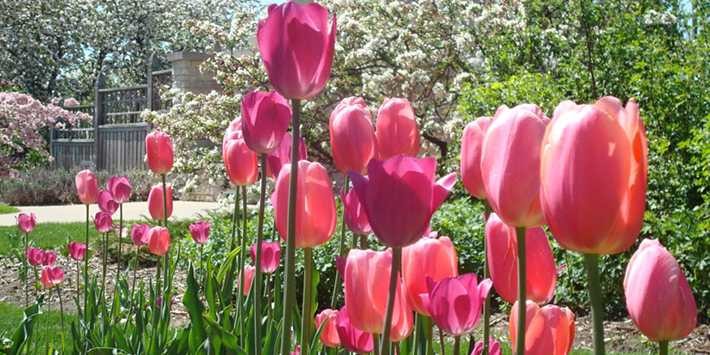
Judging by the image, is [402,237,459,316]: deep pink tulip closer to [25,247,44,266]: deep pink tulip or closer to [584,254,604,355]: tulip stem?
[584,254,604,355]: tulip stem

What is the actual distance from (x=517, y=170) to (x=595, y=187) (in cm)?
13

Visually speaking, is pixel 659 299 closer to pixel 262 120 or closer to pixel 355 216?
pixel 355 216

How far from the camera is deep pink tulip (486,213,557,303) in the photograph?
1.01 m

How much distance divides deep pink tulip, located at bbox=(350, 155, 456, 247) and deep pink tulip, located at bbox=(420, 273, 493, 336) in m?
0.10

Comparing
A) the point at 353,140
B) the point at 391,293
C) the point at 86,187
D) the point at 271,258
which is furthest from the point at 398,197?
the point at 86,187

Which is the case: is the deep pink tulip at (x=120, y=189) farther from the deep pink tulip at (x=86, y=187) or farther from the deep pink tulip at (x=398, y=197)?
the deep pink tulip at (x=398, y=197)

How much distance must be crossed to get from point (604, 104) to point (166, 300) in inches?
80.9

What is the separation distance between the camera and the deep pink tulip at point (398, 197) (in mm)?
899

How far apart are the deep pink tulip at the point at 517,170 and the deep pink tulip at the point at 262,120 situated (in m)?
0.58

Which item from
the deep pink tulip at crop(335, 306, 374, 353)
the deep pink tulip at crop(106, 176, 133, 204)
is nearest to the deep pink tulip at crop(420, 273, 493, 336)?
the deep pink tulip at crop(335, 306, 374, 353)

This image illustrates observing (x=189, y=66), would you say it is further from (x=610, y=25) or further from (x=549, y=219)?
(x=549, y=219)

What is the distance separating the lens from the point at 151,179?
53.8 feet

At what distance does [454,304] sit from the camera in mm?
998

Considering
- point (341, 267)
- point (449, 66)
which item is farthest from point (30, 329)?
point (449, 66)
